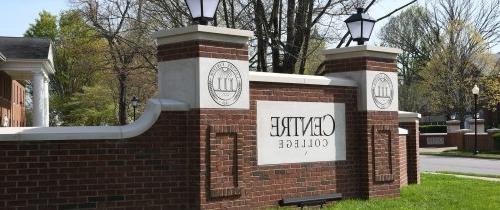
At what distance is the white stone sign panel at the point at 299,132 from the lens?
9203 millimetres

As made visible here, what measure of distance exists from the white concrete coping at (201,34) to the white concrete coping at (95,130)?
85 cm

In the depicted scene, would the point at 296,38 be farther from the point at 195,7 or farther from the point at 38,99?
the point at 38,99

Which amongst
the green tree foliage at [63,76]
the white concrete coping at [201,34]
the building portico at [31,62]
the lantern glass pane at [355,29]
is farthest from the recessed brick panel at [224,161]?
the green tree foliage at [63,76]

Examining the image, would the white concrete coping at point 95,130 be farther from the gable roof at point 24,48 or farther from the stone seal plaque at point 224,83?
the gable roof at point 24,48

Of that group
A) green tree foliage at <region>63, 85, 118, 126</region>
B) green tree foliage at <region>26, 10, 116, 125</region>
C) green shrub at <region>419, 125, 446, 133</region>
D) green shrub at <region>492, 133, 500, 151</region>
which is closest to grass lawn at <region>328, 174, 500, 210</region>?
green shrub at <region>492, 133, 500, 151</region>

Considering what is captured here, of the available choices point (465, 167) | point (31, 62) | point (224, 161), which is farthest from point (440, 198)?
point (31, 62)

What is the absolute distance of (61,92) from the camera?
60812 millimetres

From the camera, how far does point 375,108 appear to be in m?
10.7

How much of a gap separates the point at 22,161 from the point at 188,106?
2.14 metres

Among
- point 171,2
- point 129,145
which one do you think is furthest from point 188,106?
point 171,2

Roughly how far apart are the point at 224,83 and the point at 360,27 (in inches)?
141

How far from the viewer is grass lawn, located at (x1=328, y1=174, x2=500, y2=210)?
10062 millimetres

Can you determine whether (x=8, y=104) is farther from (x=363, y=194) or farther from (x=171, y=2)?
(x=363, y=194)

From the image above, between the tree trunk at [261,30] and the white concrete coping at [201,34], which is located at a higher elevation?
the tree trunk at [261,30]
